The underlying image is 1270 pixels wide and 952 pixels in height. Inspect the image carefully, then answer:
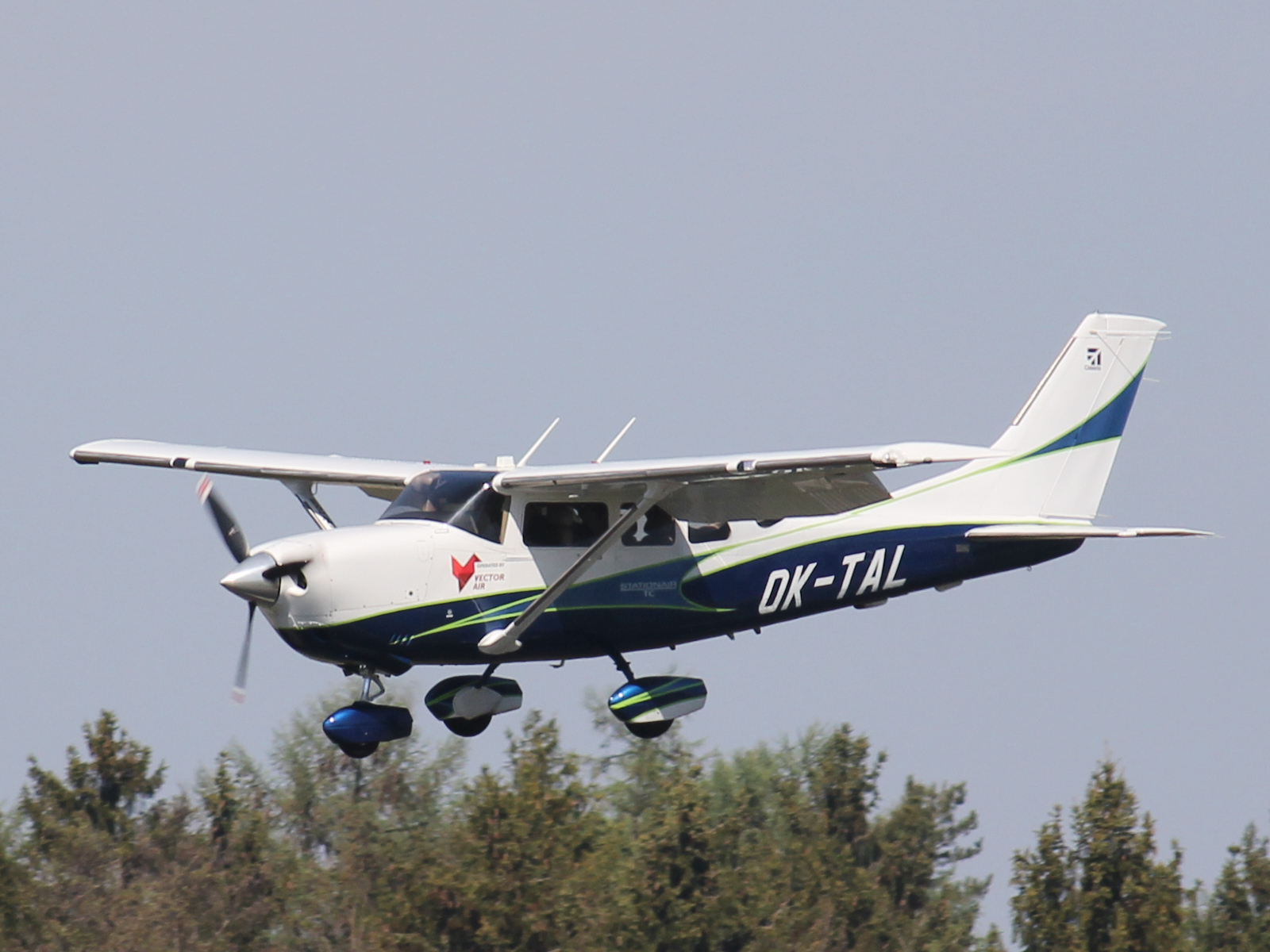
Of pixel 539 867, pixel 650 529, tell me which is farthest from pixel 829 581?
pixel 539 867

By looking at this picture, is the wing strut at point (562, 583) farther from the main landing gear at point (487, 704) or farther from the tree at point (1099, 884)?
the tree at point (1099, 884)

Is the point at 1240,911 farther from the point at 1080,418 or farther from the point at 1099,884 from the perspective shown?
the point at 1080,418

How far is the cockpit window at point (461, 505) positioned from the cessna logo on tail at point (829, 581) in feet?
9.25

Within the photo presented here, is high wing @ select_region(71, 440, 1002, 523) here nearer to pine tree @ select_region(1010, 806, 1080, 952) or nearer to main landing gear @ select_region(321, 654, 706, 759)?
main landing gear @ select_region(321, 654, 706, 759)

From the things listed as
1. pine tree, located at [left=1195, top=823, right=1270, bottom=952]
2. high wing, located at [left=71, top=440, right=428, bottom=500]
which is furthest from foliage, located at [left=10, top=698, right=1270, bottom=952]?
high wing, located at [left=71, top=440, right=428, bottom=500]

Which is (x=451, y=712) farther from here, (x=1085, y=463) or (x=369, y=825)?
(x=369, y=825)

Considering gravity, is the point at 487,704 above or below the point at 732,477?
below

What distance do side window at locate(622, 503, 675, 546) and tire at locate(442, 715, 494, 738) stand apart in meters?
2.04

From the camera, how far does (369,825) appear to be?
47969 mm

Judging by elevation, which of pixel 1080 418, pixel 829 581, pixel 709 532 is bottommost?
pixel 709 532

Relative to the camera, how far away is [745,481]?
16.8 metres

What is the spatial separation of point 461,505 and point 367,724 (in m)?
2.06

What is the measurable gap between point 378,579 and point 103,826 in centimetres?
3859

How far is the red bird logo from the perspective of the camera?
1661cm
